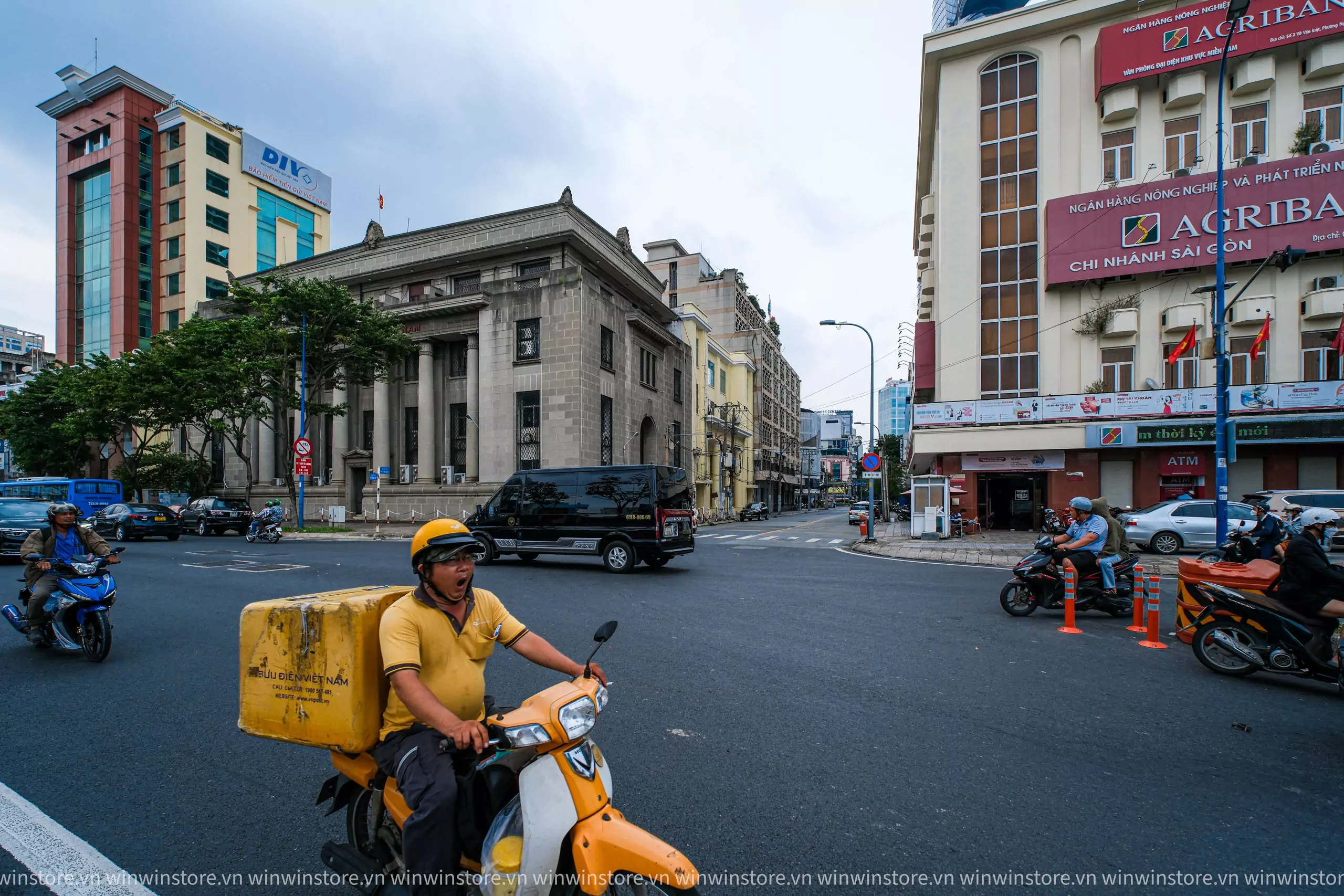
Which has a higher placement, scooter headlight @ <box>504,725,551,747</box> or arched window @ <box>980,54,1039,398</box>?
arched window @ <box>980,54,1039,398</box>

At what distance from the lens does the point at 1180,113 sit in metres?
25.7

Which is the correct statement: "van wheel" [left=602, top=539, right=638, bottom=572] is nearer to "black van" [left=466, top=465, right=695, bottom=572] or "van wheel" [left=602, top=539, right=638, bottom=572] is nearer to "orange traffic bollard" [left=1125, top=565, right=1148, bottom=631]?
"black van" [left=466, top=465, right=695, bottom=572]

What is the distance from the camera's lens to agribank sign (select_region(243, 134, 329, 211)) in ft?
184

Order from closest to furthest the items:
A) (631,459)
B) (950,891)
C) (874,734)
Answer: (950,891)
(874,734)
(631,459)

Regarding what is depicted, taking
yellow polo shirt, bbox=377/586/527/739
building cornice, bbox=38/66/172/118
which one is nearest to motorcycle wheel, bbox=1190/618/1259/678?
yellow polo shirt, bbox=377/586/527/739

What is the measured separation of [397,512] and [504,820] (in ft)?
109

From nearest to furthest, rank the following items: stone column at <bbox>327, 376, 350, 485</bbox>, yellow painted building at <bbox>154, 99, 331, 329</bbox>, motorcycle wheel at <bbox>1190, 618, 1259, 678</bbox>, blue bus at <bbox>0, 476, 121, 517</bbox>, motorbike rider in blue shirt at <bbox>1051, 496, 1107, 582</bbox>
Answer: motorcycle wheel at <bbox>1190, 618, 1259, 678</bbox> → motorbike rider in blue shirt at <bbox>1051, 496, 1107, 582</bbox> → blue bus at <bbox>0, 476, 121, 517</bbox> → stone column at <bbox>327, 376, 350, 485</bbox> → yellow painted building at <bbox>154, 99, 331, 329</bbox>

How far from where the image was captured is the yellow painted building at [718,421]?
4728 centimetres

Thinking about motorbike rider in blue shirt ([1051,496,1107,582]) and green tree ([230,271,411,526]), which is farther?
green tree ([230,271,411,526])

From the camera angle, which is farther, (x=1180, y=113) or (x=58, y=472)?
(x=58, y=472)

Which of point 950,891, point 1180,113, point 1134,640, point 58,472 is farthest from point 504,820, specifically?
point 58,472

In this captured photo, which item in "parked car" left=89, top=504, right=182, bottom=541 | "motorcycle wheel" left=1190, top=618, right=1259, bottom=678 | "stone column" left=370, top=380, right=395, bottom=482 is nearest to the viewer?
"motorcycle wheel" left=1190, top=618, right=1259, bottom=678

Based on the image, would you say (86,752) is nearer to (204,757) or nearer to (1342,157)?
(204,757)

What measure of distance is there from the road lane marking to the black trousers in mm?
1473
